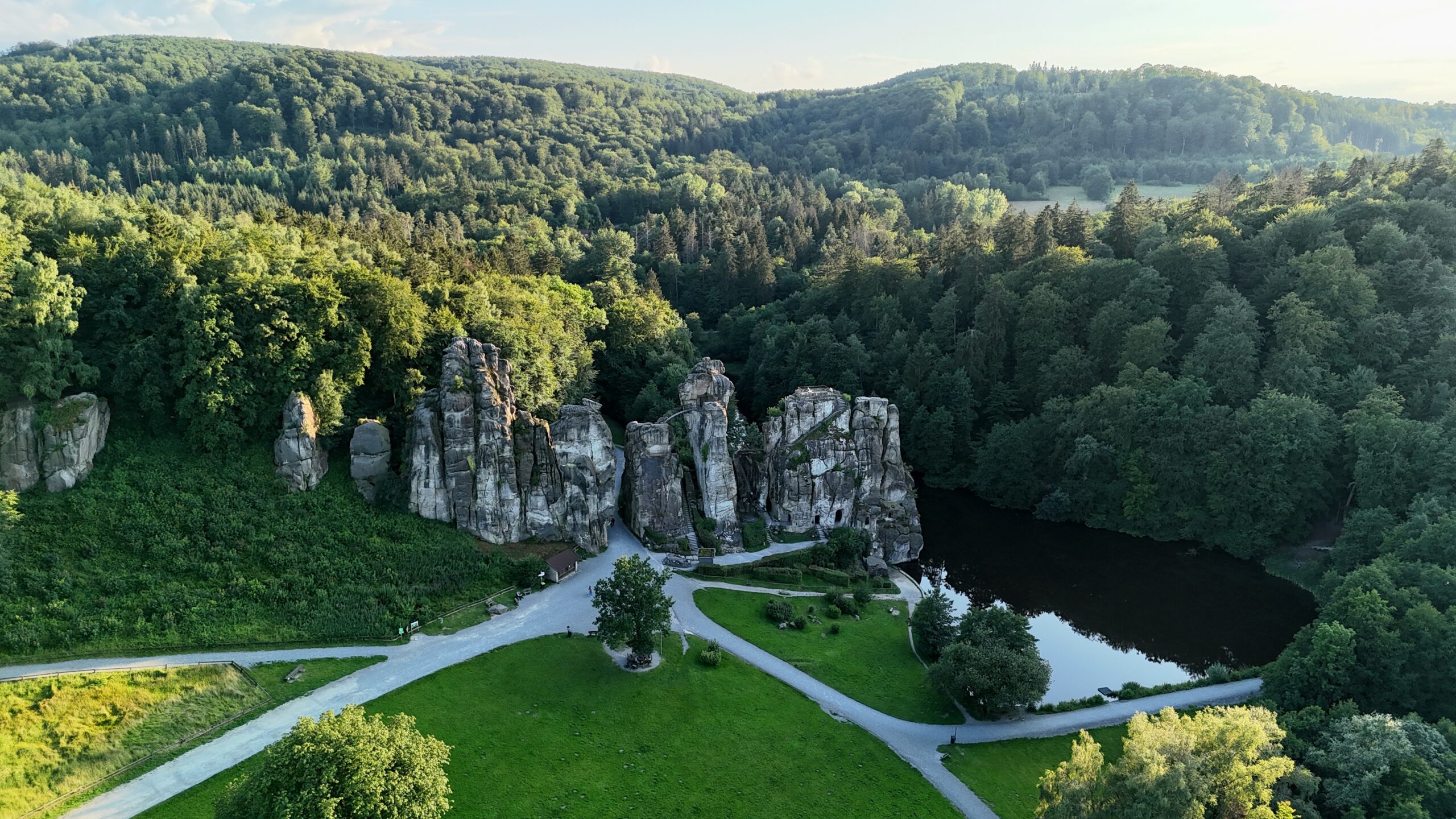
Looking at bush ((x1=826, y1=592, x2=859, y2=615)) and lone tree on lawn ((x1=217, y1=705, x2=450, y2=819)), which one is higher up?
lone tree on lawn ((x1=217, y1=705, x2=450, y2=819))

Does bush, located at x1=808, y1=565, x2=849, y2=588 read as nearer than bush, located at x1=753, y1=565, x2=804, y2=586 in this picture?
No

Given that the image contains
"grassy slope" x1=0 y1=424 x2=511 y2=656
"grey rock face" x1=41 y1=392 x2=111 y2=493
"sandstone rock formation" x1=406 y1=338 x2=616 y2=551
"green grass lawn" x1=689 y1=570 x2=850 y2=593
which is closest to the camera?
"grassy slope" x1=0 y1=424 x2=511 y2=656

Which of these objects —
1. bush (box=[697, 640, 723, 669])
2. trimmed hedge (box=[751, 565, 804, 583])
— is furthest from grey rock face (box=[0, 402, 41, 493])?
trimmed hedge (box=[751, 565, 804, 583])

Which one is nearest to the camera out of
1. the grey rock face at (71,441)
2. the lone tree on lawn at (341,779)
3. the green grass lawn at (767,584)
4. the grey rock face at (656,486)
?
the lone tree on lawn at (341,779)

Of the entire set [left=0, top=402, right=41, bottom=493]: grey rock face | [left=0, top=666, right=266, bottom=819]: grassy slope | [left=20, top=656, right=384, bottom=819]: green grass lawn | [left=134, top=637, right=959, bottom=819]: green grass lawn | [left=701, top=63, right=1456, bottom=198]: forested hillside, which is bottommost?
[left=134, top=637, right=959, bottom=819]: green grass lawn

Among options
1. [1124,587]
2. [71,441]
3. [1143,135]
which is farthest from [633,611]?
[1143,135]

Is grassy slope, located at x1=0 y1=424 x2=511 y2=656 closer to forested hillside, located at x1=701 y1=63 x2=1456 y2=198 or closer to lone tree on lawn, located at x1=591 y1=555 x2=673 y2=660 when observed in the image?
lone tree on lawn, located at x1=591 y1=555 x2=673 y2=660

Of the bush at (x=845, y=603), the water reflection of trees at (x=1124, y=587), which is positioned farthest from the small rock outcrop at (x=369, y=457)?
the water reflection of trees at (x=1124, y=587)

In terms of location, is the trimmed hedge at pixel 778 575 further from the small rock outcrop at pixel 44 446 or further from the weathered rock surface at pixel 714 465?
the small rock outcrop at pixel 44 446
